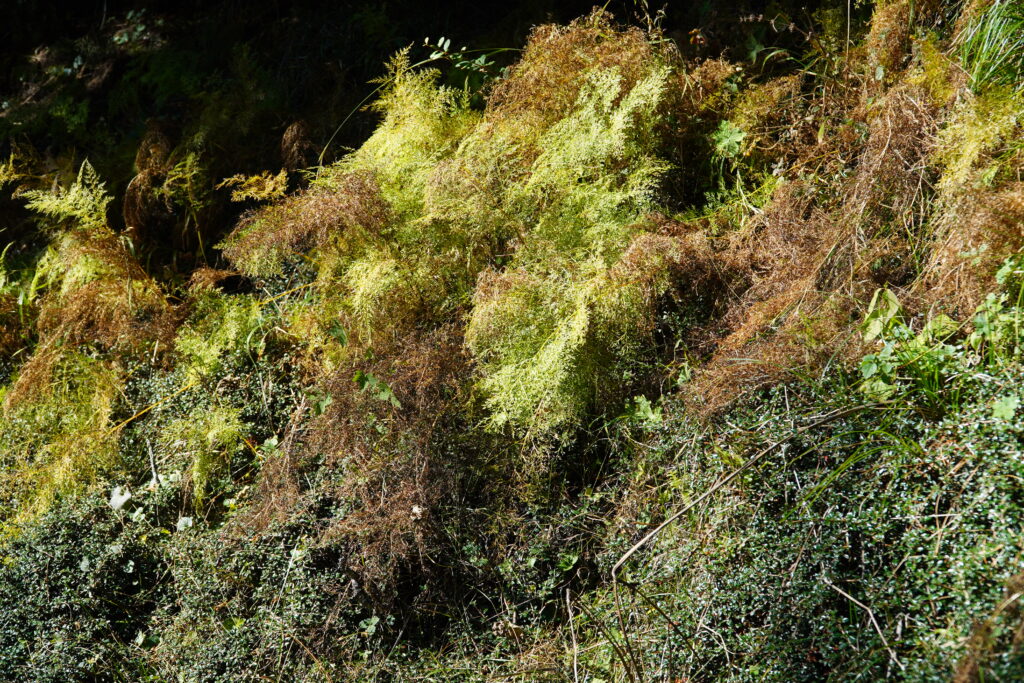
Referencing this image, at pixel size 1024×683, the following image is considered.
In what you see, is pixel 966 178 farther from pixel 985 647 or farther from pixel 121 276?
pixel 121 276

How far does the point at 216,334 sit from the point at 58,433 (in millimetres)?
814

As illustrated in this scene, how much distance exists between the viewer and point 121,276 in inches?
163

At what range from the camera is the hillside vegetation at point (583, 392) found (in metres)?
2.43

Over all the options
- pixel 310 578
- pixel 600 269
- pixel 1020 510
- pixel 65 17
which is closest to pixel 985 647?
pixel 1020 510

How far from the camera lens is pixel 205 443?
146 inches

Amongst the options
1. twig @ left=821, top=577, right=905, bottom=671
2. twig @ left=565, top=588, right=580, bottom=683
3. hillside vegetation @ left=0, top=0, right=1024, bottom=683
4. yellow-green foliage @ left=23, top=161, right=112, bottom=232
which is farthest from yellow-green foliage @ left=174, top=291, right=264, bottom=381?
twig @ left=821, top=577, right=905, bottom=671

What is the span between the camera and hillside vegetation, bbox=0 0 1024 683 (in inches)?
95.5

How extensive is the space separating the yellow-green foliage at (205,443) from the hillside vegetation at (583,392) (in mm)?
14

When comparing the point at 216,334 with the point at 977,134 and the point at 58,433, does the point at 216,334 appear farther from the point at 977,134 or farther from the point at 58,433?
the point at 977,134

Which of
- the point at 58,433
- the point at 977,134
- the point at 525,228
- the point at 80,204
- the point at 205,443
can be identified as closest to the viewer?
the point at 977,134

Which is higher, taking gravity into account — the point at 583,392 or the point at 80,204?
the point at 80,204

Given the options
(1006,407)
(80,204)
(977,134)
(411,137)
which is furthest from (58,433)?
(977,134)

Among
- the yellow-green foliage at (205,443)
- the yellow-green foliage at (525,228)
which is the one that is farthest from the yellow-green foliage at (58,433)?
the yellow-green foliage at (525,228)

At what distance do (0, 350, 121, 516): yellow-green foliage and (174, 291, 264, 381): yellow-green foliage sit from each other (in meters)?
0.37
